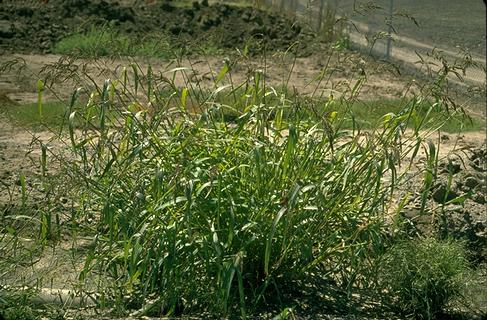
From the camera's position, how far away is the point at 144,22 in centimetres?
1608

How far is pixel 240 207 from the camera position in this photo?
17.1 ft

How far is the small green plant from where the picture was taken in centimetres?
537

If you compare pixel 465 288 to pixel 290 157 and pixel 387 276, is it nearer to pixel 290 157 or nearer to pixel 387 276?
pixel 387 276

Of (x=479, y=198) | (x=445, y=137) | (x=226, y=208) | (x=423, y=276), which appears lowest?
(x=445, y=137)

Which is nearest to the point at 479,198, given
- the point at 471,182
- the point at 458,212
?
the point at 471,182

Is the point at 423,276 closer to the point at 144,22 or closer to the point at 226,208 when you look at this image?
the point at 226,208

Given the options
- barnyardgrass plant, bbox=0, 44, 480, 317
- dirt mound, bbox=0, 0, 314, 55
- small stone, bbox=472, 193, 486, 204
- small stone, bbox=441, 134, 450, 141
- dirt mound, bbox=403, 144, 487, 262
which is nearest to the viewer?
barnyardgrass plant, bbox=0, 44, 480, 317

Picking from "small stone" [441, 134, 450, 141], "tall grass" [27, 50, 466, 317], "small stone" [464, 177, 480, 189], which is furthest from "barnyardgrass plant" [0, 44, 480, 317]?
"small stone" [441, 134, 450, 141]

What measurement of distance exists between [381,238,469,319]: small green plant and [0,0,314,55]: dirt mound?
9408mm

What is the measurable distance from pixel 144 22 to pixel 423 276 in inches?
Answer: 451

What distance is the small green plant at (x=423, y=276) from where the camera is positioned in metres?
5.37

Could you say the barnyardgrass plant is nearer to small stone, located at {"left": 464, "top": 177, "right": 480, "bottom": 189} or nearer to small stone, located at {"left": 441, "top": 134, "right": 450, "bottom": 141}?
small stone, located at {"left": 464, "top": 177, "right": 480, "bottom": 189}

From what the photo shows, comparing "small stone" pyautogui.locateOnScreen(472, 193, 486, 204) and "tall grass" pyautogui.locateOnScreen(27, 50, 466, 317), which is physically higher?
"tall grass" pyautogui.locateOnScreen(27, 50, 466, 317)

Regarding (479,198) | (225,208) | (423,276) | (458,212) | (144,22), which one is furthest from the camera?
(144,22)
